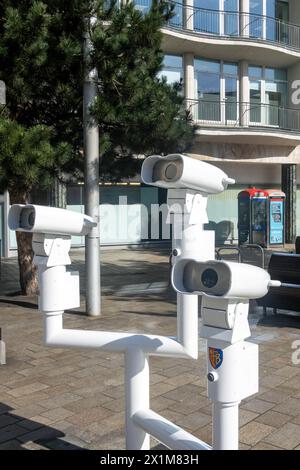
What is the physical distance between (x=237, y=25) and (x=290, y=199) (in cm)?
734

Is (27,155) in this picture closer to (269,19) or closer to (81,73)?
(81,73)

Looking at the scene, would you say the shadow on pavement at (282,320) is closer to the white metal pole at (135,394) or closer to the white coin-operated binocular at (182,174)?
the white metal pole at (135,394)

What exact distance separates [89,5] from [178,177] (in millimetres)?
5497

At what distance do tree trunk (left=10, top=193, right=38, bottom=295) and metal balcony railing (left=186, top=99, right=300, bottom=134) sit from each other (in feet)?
38.0

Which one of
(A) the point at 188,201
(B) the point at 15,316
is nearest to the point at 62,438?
(A) the point at 188,201

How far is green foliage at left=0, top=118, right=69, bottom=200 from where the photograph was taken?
696 centimetres

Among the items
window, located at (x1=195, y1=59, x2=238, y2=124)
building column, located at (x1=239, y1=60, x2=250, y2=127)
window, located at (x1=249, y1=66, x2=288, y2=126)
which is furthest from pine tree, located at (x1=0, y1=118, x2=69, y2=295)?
window, located at (x1=249, y1=66, x2=288, y2=126)

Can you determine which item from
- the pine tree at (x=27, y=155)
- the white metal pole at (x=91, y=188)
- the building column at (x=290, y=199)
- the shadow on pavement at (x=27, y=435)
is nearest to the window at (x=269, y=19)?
the building column at (x=290, y=199)

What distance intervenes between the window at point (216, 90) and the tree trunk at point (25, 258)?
12.4m

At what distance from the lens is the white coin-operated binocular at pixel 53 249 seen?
3.38m

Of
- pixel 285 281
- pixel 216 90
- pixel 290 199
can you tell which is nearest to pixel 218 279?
pixel 285 281

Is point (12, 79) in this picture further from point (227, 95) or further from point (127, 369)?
point (227, 95)

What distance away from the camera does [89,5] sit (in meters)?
7.45

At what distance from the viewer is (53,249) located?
3.44m
